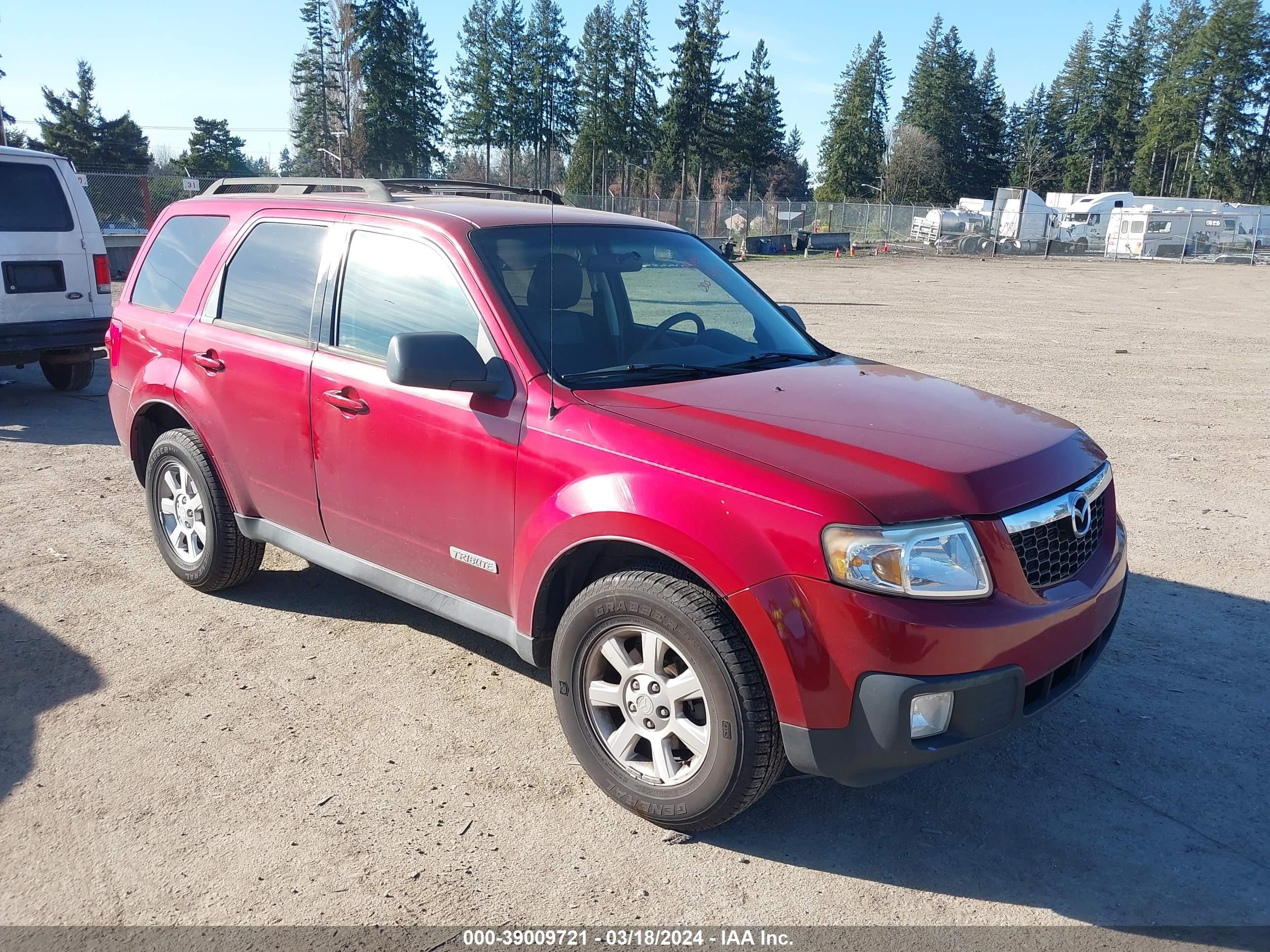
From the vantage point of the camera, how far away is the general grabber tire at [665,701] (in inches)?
116

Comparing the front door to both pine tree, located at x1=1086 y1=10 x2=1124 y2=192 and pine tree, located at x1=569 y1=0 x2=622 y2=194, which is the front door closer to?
pine tree, located at x1=569 y1=0 x2=622 y2=194

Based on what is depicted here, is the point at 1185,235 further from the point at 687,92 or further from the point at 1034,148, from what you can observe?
the point at 1034,148

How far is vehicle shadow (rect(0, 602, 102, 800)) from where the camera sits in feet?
12.1

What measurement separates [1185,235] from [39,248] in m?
50.3

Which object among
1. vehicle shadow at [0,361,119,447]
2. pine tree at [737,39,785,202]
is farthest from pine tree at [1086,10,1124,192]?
vehicle shadow at [0,361,119,447]

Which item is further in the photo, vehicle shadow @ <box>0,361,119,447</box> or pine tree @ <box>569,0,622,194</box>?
pine tree @ <box>569,0,622,194</box>

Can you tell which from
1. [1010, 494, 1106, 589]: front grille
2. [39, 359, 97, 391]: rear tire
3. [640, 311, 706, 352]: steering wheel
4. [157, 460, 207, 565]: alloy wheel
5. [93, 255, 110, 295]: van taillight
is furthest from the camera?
[39, 359, 97, 391]: rear tire

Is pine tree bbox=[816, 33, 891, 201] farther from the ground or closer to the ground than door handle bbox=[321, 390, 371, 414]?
farther from the ground

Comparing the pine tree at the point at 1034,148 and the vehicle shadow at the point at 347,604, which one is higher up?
the pine tree at the point at 1034,148

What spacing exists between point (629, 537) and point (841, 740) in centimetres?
86

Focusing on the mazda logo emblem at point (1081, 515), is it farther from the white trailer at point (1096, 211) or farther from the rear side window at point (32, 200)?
the white trailer at point (1096, 211)

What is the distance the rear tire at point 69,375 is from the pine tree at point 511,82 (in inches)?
2516

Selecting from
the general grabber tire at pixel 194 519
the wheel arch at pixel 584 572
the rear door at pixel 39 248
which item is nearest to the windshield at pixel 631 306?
the wheel arch at pixel 584 572

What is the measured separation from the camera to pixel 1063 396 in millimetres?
10539
